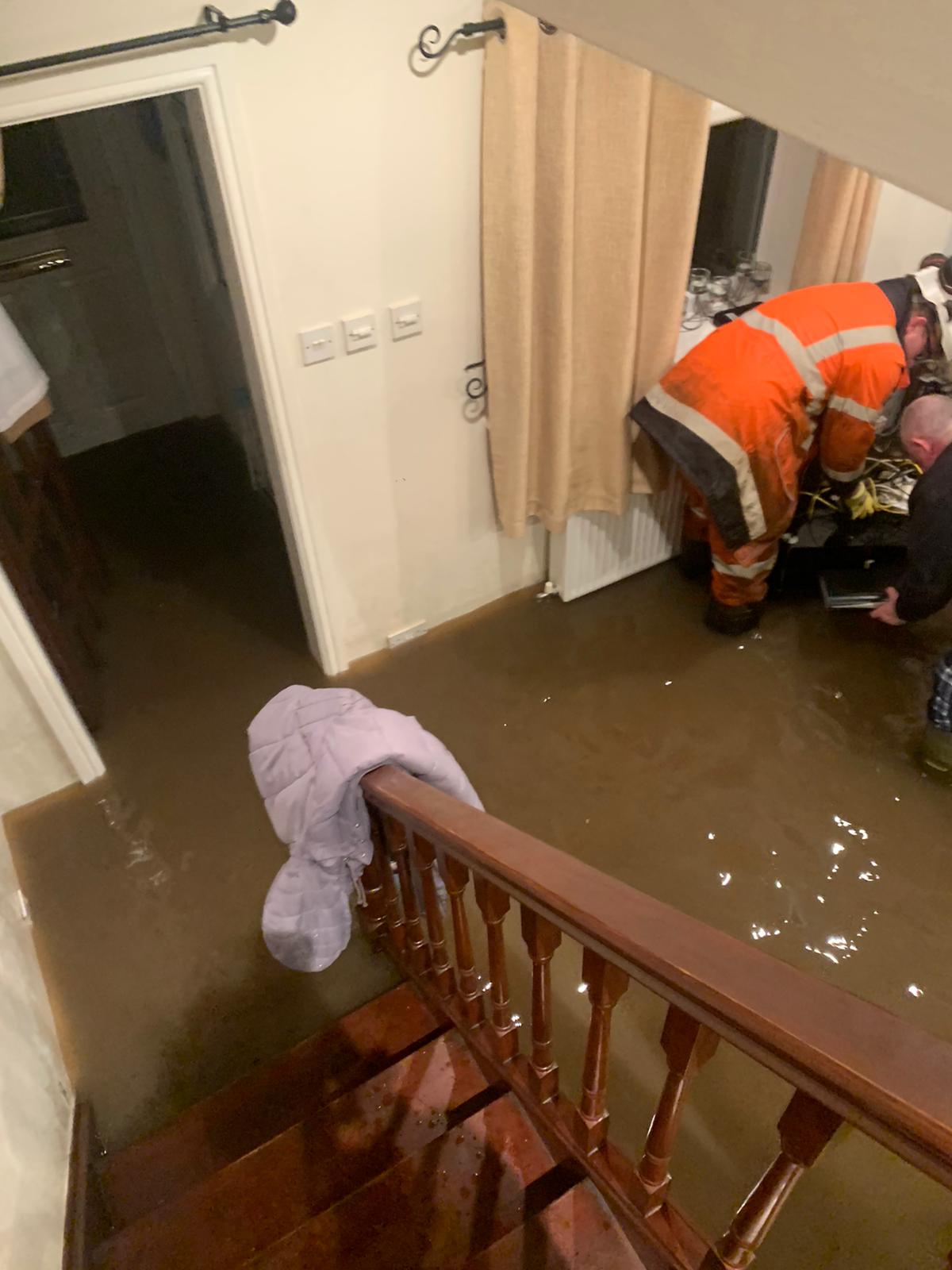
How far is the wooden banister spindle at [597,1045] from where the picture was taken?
0.95 metres

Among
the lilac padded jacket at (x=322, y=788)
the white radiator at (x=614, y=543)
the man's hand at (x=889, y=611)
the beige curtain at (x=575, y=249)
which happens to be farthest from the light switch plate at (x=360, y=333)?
the man's hand at (x=889, y=611)

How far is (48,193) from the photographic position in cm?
329

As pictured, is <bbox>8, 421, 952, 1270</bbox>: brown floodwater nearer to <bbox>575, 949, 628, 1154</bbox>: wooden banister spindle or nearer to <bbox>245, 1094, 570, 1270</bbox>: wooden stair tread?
<bbox>245, 1094, 570, 1270</bbox>: wooden stair tread

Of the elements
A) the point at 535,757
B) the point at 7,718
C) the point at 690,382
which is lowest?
the point at 535,757

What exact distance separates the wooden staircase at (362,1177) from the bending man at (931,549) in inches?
62.6

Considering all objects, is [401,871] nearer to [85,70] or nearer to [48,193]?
[85,70]

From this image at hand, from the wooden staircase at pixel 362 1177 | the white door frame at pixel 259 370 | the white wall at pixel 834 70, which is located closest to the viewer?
the white wall at pixel 834 70

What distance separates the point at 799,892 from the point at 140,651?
7.46 ft

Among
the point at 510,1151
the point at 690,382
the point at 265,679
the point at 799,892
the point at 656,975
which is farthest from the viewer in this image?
the point at 265,679

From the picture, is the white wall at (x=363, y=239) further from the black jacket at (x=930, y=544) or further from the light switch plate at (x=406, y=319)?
the black jacket at (x=930, y=544)

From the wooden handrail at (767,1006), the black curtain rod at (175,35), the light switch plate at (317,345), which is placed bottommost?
the light switch plate at (317,345)

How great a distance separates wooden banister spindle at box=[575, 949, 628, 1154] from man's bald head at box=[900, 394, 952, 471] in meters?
2.05

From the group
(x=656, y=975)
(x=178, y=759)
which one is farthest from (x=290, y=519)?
(x=656, y=975)

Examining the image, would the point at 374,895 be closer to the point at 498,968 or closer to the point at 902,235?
the point at 498,968
